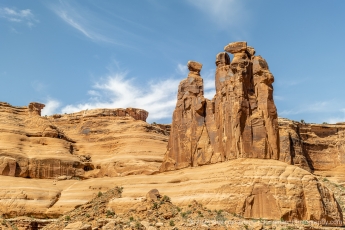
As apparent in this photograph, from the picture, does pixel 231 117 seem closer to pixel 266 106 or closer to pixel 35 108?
pixel 266 106

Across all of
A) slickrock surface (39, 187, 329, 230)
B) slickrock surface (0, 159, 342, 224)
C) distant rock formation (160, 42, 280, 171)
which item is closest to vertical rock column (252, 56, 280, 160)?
distant rock formation (160, 42, 280, 171)

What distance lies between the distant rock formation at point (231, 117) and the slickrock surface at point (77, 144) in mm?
7077

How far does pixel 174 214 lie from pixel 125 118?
39.6m

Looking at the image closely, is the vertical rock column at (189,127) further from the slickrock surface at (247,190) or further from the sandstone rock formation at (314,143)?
the sandstone rock formation at (314,143)

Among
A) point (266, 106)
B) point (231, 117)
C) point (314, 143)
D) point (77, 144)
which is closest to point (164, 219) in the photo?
point (231, 117)

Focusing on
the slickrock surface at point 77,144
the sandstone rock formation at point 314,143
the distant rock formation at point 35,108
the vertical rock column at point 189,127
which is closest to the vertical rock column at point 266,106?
the vertical rock column at point 189,127

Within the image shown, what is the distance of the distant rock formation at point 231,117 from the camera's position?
43344 mm

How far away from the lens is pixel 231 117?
44344mm

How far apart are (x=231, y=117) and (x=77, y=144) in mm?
33872

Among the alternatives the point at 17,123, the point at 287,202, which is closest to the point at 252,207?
the point at 287,202

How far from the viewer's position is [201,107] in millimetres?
49312

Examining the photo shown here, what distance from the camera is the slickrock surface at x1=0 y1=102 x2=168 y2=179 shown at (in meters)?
62.7

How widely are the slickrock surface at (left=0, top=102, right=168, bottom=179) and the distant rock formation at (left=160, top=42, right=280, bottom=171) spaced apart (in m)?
7.08

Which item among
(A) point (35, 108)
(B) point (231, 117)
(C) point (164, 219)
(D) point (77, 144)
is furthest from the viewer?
(A) point (35, 108)
